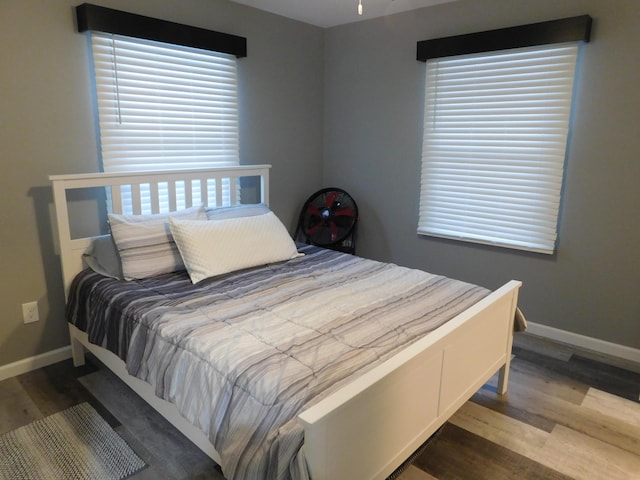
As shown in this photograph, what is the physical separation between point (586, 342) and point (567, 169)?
3.84ft

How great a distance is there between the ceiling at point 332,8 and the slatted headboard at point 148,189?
120cm

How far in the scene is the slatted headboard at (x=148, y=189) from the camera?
8.43 feet

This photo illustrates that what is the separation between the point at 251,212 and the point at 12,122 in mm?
1463

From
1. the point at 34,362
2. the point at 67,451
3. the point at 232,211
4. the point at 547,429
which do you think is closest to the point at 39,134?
the point at 232,211

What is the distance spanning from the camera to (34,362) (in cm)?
274

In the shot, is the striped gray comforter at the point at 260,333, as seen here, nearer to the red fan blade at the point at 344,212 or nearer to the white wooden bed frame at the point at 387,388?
the white wooden bed frame at the point at 387,388

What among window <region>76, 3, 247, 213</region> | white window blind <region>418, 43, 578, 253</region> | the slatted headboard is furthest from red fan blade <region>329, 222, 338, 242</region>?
window <region>76, 3, 247, 213</region>

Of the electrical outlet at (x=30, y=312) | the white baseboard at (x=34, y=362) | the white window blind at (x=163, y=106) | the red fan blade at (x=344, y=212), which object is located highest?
the white window blind at (x=163, y=106)

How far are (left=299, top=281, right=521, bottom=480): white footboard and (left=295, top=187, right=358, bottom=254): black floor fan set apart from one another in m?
1.80

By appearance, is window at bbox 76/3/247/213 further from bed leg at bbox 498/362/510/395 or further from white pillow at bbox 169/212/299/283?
bed leg at bbox 498/362/510/395

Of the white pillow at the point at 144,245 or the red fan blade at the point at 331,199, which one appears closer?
the white pillow at the point at 144,245

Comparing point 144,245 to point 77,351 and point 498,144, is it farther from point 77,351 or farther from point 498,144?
point 498,144

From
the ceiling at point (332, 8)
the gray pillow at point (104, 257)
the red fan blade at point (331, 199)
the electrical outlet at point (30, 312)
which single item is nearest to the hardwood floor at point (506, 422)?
the electrical outlet at point (30, 312)

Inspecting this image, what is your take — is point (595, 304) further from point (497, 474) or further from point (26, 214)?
point (26, 214)
